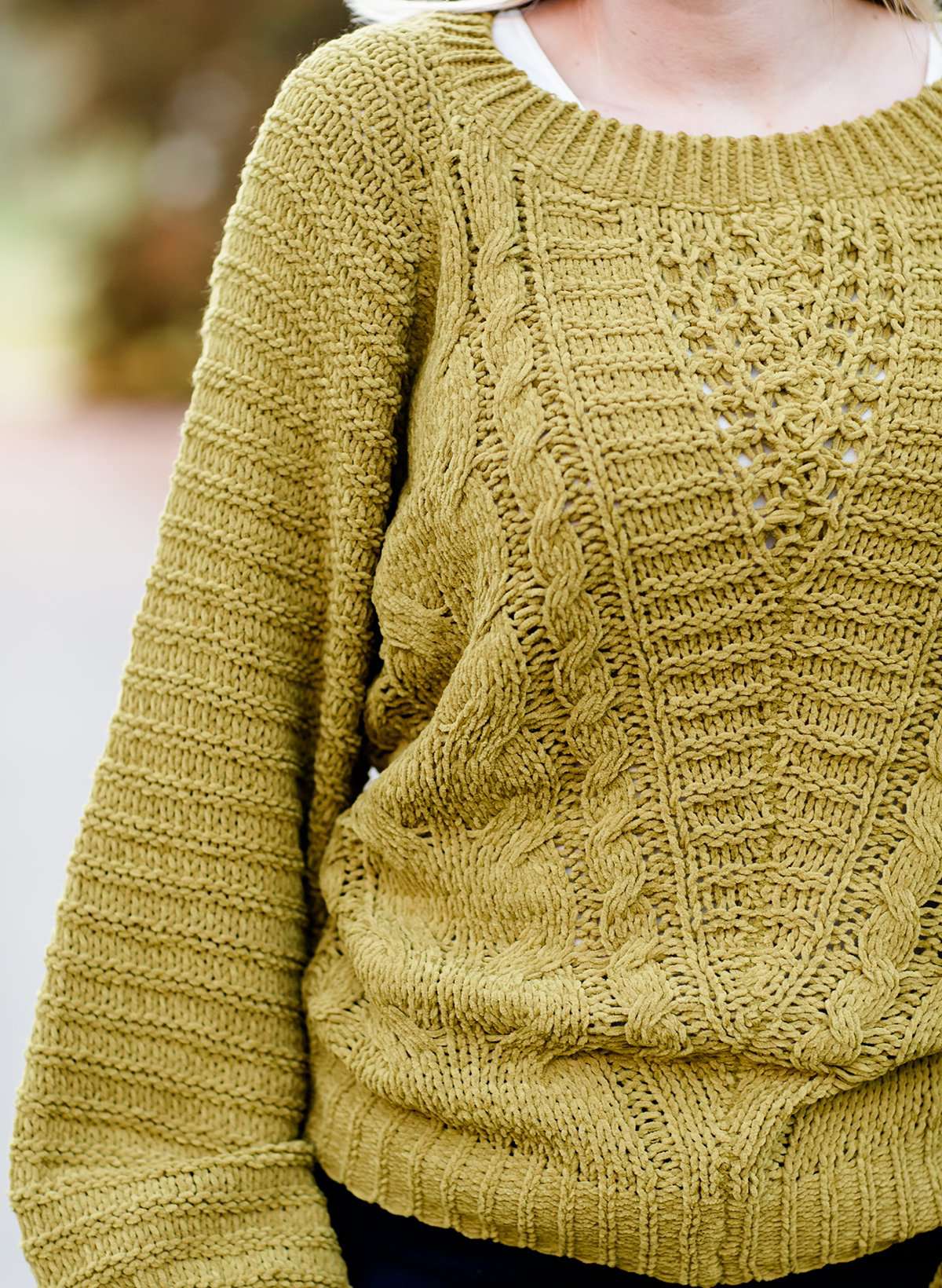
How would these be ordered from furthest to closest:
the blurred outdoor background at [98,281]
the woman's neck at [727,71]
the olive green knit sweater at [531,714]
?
the blurred outdoor background at [98,281]
the woman's neck at [727,71]
the olive green knit sweater at [531,714]

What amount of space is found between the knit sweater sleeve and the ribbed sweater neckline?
86 millimetres

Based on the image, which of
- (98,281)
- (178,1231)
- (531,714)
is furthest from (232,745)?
(98,281)

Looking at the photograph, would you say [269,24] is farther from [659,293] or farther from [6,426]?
[659,293]

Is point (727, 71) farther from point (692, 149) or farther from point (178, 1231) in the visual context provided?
point (178, 1231)

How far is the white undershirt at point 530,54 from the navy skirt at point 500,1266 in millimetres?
864

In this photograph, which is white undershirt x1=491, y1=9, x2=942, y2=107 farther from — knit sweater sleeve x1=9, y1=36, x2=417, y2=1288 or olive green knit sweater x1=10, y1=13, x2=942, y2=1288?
knit sweater sleeve x1=9, y1=36, x2=417, y2=1288

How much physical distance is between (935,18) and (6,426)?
13.7 ft

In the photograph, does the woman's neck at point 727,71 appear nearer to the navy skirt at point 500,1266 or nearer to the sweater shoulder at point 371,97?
the sweater shoulder at point 371,97

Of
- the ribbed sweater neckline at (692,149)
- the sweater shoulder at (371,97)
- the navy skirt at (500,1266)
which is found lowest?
the navy skirt at (500,1266)

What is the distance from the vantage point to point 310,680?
1093 millimetres

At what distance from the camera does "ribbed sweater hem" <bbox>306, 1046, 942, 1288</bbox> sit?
37.2 inches

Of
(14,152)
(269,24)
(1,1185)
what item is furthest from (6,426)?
(1,1185)

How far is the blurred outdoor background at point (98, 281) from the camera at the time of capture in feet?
13.1

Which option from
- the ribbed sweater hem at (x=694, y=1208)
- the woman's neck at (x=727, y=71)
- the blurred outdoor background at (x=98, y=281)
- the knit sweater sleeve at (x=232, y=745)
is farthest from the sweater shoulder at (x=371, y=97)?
the blurred outdoor background at (x=98, y=281)
